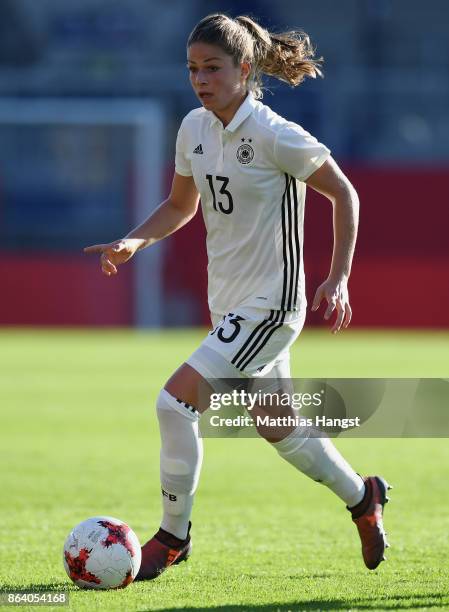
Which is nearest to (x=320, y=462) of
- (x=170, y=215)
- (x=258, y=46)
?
(x=170, y=215)

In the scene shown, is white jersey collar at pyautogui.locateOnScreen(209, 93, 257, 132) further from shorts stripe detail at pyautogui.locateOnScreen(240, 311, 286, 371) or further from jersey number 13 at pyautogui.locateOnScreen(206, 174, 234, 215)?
shorts stripe detail at pyautogui.locateOnScreen(240, 311, 286, 371)

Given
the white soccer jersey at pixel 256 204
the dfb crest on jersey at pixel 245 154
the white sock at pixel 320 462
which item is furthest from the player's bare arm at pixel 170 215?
the white sock at pixel 320 462

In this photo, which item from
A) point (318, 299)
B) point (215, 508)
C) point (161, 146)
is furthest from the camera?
point (161, 146)

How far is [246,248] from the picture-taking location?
4910 mm

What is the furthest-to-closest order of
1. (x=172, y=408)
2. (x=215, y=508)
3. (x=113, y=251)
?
(x=215, y=508), (x=113, y=251), (x=172, y=408)

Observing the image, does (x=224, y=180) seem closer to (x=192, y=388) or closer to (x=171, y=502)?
(x=192, y=388)

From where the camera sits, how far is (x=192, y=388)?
15.6 ft

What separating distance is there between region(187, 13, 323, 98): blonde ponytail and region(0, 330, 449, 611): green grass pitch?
2.01 m

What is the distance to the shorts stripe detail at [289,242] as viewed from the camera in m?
4.94

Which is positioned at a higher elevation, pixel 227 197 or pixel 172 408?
pixel 227 197

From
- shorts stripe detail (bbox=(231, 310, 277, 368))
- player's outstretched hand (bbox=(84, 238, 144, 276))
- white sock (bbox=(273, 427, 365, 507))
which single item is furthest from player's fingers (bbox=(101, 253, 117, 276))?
white sock (bbox=(273, 427, 365, 507))

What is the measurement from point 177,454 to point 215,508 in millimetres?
2310

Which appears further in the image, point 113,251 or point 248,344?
point 113,251

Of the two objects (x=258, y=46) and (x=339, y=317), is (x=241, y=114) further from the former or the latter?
(x=339, y=317)
